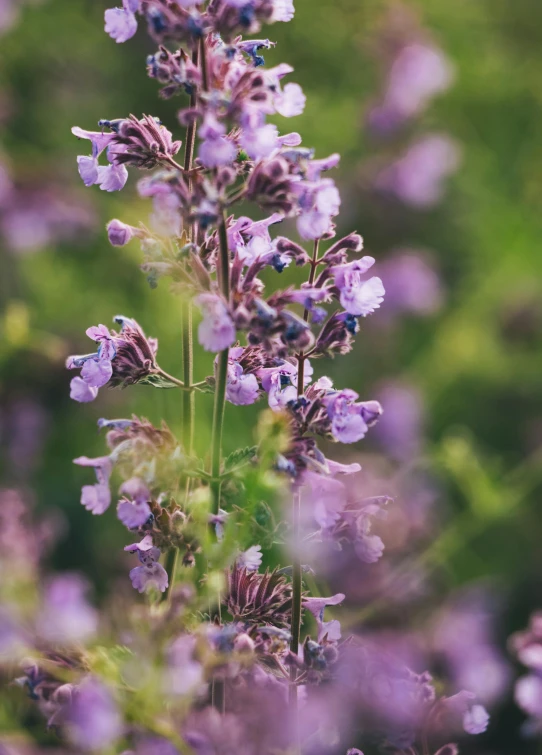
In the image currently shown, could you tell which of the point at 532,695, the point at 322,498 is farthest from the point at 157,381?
the point at 532,695

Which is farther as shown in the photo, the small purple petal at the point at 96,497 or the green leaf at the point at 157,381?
the green leaf at the point at 157,381

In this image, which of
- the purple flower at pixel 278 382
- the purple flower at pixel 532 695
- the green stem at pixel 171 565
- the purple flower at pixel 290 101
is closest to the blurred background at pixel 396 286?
the purple flower at pixel 532 695

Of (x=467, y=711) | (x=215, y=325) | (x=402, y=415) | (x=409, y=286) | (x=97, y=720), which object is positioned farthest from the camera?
(x=409, y=286)

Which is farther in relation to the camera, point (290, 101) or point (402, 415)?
point (402, 415)

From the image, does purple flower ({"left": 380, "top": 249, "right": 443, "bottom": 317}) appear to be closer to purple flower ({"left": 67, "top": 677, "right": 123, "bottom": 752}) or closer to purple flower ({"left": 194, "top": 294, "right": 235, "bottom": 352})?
purple flower ({"left": 194, "top": 294, "right": 235, "bottom": 352})

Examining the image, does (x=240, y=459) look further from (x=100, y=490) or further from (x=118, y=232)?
(x=118, y=232)

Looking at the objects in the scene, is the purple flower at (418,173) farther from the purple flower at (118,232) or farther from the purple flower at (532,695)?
the purple flower at (118,232)

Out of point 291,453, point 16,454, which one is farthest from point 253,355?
point 16,454

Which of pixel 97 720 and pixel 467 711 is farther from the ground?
pixel 97 720
